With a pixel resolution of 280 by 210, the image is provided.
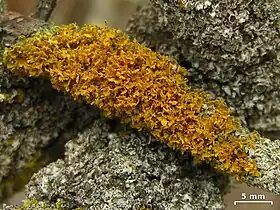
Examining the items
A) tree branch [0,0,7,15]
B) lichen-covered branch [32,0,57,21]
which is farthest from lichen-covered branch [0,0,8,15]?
lichen-covered branch [32,0,57,21]

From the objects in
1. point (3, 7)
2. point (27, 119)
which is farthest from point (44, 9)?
point (27, 119)

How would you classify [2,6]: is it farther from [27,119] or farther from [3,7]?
[27,119]

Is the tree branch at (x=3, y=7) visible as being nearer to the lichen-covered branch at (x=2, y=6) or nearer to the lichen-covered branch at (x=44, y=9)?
the lichen-covered branch at (x=2, y=6)

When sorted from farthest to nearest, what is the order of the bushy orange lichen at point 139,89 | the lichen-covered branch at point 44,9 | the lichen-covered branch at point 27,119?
1. the lichen-covered branch at point 44,9
2. the lichen-covered branch at point 27,119
3. the bushy orange lichen at point 139,89

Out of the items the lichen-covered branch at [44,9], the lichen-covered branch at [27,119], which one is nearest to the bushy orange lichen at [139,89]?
the lichen-covered branch at [27,119]

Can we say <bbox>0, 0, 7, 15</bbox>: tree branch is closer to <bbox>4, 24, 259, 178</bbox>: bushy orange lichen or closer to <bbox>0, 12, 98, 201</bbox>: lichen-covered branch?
<bbox>0, 12, 98, 201</bbox>: lichen-covered branch
